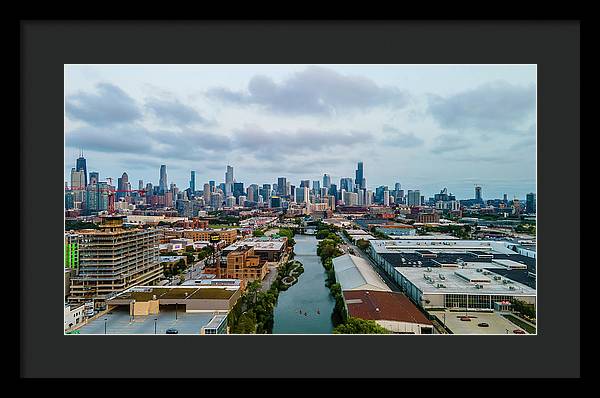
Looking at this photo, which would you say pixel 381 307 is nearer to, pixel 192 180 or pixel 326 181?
pixel 326 181

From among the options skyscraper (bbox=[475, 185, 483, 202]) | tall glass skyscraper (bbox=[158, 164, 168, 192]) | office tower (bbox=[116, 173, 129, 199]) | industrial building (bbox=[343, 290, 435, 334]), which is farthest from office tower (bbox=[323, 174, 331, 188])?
office tower (bbox=[116, 173, 129, 199])

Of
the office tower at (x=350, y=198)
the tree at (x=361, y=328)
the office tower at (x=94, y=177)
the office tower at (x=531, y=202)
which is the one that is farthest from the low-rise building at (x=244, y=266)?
the office tower at (x=531, y=202)

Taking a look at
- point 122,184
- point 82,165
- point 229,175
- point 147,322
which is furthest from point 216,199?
point 147,322

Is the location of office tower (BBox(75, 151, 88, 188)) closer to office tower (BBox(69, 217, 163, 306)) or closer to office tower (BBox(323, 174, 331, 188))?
office tower (BBox(69, 217, 163, 306))

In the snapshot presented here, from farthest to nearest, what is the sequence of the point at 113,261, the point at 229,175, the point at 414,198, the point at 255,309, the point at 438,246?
the point at 438,246 → the point at 414,198 → the point at 229,175 → the point at 113,261 → the point at 255,309
